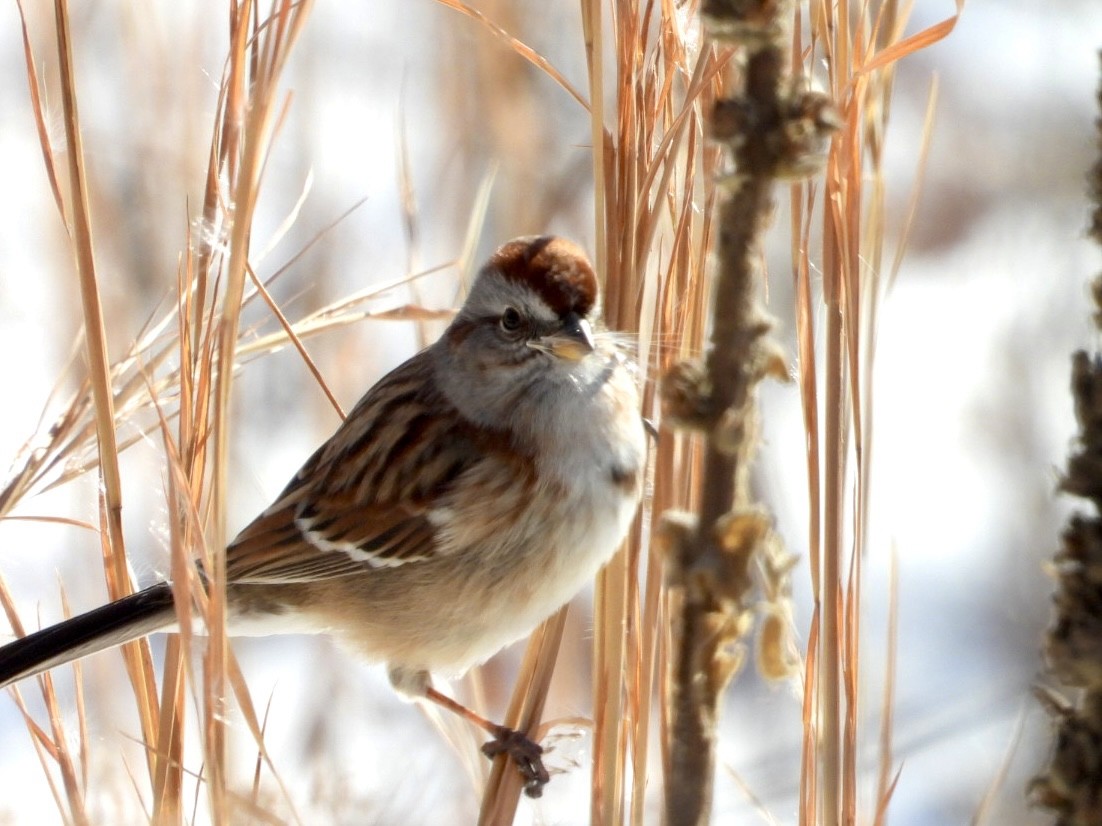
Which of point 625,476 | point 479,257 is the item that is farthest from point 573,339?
point 479,257

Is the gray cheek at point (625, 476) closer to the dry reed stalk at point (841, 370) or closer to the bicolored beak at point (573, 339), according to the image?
the bicolored beak at point (573, 339)

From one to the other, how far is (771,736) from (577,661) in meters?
0.53

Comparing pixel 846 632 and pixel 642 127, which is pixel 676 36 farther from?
pixel 846 632

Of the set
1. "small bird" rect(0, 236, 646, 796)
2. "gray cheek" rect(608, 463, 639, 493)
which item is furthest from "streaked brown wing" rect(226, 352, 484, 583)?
"gray cheek" rect(608, 463, 639, 493)

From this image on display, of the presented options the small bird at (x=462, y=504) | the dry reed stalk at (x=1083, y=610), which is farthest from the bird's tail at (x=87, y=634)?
the dry reed stalk at (x=1083, y=610)

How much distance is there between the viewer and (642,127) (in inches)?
61.6

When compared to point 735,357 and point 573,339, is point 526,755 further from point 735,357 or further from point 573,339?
point 735,357

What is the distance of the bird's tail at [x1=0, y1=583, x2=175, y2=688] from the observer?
74.1 inches

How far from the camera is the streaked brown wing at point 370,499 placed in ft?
7.91

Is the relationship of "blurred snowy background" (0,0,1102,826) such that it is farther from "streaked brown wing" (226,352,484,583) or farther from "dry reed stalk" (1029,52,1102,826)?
"dry reed stalk" (1029,52,1102,826)

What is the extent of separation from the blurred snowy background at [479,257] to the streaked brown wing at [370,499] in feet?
0.65

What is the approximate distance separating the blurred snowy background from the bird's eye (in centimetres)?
22

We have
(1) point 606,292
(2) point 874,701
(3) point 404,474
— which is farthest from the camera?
(2) point 874,701

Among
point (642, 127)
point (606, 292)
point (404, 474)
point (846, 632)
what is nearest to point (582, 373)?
point (404, 474)
